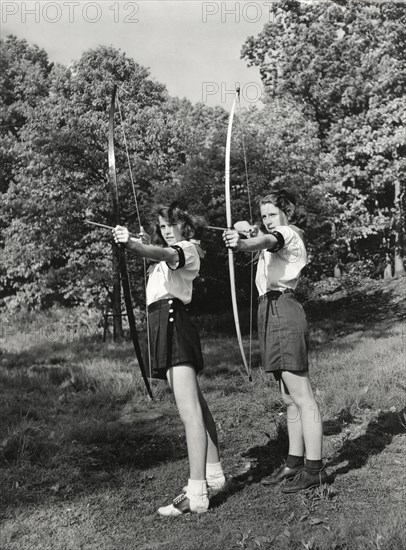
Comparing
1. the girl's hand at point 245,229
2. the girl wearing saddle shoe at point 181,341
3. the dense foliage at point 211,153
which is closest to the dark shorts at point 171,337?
the girl wearing saddle shoe at point 181,341

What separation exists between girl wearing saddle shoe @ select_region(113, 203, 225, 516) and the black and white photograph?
0.01m

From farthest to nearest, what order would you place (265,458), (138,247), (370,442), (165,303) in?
(370,442) < (265,458) < (165,303) < (138,247)

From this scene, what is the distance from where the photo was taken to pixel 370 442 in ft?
14.7

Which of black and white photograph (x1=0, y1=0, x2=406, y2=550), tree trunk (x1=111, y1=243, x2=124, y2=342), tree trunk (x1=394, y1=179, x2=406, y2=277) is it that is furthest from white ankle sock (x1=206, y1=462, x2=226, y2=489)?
tree trunk (x1=394, y1=179, x2=406, y2=277)

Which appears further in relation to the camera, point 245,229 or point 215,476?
point 245,229

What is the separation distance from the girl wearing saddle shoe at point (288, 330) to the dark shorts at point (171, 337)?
45 cm

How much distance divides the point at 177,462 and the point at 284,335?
4.41 ft

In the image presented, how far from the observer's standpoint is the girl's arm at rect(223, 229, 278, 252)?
317cm

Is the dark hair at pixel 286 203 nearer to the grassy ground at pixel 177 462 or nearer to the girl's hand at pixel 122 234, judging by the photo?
the girl's hand at pixel 122 234

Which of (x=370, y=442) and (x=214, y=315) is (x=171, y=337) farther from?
(x=214, y=315)

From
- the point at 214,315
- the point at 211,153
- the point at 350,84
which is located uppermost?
the point at 350,84

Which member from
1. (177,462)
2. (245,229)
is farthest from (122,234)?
(177,462)

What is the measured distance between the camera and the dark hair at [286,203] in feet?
12.1

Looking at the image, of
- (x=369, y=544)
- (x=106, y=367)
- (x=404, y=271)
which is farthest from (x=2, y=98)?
(x=369, y=544)
